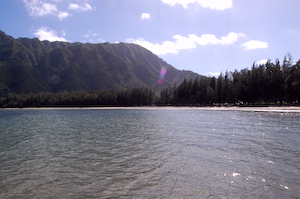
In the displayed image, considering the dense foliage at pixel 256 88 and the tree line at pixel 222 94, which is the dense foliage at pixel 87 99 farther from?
the dense foliage at pixel 256 88

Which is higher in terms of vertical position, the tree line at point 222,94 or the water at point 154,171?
the tree line at point 222,94

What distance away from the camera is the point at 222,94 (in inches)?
4604

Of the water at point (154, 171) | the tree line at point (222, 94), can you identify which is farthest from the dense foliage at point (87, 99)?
the water at point (154, 171)

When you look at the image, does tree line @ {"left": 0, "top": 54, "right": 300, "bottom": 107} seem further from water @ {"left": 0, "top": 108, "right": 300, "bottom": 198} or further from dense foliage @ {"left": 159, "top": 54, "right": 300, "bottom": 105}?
water @ {"left": 0, "top": 108, "right": 300, "bottom": 198}

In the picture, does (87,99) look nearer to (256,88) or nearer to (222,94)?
(222,94)

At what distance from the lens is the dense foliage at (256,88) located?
82.6 m

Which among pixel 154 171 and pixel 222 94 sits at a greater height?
pixel 222 94

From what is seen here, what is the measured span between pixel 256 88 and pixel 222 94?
78.6 feet

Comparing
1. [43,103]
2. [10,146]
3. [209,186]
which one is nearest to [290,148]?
[209,186]

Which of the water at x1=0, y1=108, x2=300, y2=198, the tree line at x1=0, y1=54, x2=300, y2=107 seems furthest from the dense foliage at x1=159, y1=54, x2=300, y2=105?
the water at x1=0, y1=108, x2=300, y2=198

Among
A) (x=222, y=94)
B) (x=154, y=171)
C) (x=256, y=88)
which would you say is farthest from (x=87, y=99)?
(x=154, y=171)

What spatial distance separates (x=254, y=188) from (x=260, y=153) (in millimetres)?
6772

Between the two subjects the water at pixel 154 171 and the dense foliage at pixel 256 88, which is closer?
the water at pixel 154 171

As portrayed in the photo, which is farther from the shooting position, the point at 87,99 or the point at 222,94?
the point at 87,99
